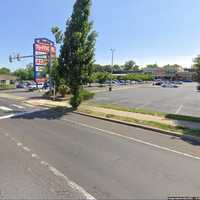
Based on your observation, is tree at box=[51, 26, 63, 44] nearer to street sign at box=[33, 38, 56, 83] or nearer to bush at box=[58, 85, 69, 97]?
bush at box=[58, 85, 69, 97]

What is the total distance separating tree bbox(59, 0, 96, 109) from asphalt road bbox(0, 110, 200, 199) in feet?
22.0

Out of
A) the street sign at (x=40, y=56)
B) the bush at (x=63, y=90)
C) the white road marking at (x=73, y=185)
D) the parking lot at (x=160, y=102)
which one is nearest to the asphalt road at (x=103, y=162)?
the white road marking at (x=73, y=185)

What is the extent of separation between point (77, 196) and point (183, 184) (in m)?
2.43

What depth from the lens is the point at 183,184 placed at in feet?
16.0

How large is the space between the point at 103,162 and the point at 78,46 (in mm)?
11063

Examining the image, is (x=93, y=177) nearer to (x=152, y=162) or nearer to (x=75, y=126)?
(x=152, y=162)

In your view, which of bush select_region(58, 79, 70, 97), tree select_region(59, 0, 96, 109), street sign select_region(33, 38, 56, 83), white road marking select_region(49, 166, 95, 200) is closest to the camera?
white road marking select_region(49, 166, 95, 200)

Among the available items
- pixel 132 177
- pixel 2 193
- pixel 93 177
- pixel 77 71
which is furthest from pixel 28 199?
pixel 77 71

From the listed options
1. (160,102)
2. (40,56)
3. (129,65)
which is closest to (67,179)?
(160,102)

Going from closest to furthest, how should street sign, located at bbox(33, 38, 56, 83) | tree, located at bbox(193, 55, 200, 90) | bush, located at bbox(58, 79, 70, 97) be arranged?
tree, located at bbox(193, 55, 200, 90) → bush, located at bbox(58, 79, 70, 97) → street sign, located at bbox(33, 38, 56, 83)

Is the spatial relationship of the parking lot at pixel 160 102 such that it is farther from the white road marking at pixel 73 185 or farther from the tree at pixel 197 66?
the white road marking at pixel 73 185

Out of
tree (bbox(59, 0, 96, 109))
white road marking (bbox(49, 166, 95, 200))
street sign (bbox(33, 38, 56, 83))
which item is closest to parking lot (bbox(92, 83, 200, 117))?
tree (bbox(59, 0, 96, 109))

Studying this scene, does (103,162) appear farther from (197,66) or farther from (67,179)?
(197,66)

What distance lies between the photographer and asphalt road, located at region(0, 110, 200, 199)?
4621 millimetres
